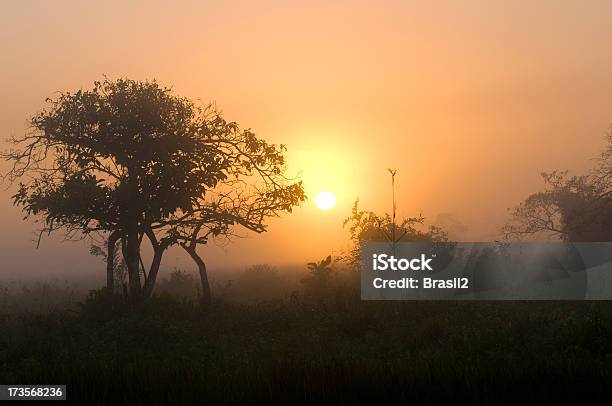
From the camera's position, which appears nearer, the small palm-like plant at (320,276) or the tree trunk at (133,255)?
the tree trunk at (133,255)

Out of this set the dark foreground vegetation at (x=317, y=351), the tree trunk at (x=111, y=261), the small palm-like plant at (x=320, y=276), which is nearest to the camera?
the dark foreground vegetation at (x=317, y=351)

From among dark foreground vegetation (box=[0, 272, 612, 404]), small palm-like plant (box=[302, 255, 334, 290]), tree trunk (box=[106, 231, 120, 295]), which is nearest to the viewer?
dark foreground vegetation (box=[0, 272, 612, 404])

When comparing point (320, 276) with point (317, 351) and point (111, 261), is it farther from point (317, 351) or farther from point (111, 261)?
point (317, 351)

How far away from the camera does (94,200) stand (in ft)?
82.4

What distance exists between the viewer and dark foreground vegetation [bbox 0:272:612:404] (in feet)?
27.7

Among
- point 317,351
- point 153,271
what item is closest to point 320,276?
point 153,271

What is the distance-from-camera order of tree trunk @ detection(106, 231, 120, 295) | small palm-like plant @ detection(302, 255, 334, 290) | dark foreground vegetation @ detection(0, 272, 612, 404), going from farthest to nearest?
small palm-like plant @ detection(302, 255, 334, 290) < tree trunk @ detection(106, 231, 120, 295) < dark foreground vegetation @ detection(0, 272, 612, 404)

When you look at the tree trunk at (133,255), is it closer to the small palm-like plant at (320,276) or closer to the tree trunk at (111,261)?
the tree trunk at (111,261)

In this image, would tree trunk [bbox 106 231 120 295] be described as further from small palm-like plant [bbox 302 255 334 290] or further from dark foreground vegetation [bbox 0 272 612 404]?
small palm-like plant [bbox 302 255 334 290]

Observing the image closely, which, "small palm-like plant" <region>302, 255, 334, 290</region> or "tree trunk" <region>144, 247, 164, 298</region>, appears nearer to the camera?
"tree trunk" <region>144, 247, 164, 298</region>

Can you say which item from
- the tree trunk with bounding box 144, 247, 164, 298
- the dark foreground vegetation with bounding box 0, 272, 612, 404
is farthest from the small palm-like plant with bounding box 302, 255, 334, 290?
the tree trunk with bounding box 144, 247, 164, 298

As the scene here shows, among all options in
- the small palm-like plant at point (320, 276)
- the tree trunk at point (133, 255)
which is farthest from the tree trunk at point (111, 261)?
the small palm-like plant at point (320, 276)

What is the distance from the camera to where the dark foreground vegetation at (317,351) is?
8430 millimetres

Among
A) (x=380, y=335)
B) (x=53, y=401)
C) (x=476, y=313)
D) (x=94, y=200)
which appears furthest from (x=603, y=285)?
(x=53, y=401)
